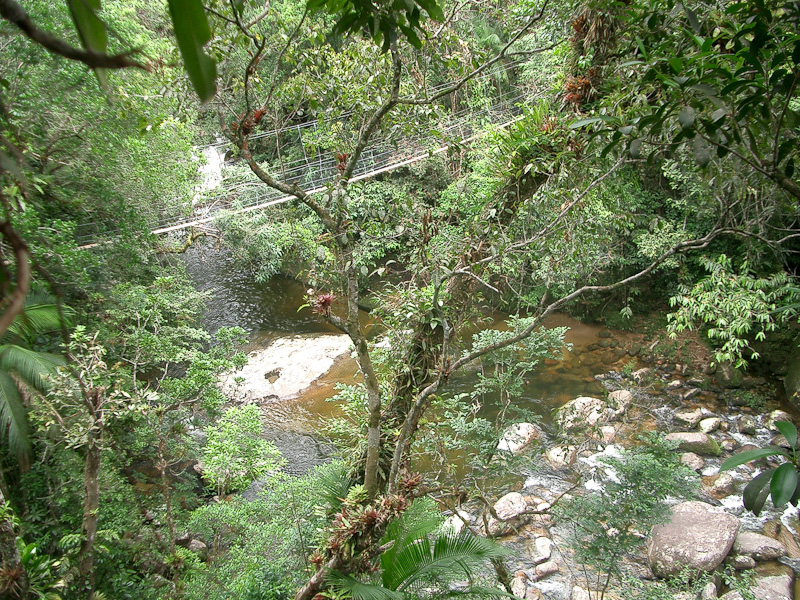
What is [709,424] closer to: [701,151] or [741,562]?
[741,562]

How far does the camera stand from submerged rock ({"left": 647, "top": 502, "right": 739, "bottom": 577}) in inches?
152

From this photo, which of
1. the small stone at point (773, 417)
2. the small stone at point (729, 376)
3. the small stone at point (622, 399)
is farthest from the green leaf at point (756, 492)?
the small stone at point (729, 376)

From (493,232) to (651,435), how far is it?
1.79m

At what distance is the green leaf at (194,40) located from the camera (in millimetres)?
354

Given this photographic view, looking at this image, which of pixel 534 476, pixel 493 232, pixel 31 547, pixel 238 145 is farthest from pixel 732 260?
pixel 31 547

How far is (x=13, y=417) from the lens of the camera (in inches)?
128

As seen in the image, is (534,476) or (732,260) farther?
(732,260)

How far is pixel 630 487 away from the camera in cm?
319

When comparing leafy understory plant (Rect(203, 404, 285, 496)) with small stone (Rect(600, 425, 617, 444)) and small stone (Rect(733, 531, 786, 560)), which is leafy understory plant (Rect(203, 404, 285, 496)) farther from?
small stone (Rect(733, 531, 786, 560))

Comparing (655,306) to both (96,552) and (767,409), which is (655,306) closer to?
A: (767,409)

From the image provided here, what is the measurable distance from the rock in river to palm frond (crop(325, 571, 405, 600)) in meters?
4.07

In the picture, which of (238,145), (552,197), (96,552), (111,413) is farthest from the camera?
(96,552)

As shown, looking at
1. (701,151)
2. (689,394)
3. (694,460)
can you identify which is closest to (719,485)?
(694,460)

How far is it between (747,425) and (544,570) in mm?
3314
